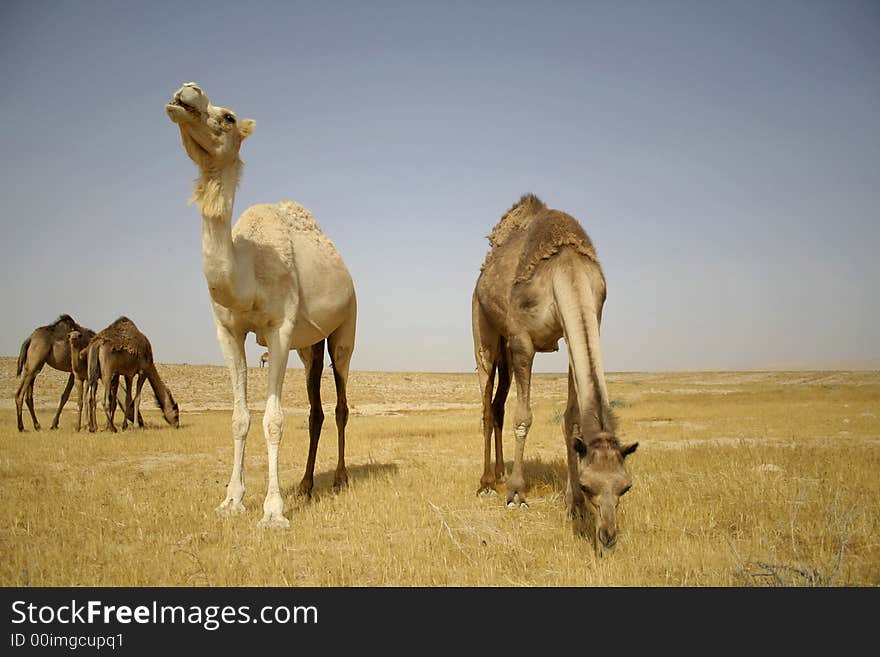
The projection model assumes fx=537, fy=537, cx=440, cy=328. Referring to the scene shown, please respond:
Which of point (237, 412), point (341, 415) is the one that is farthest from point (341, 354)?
point (237, 412)

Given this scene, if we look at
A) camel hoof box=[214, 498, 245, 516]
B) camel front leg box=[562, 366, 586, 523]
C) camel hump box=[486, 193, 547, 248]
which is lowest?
camel hoof box=[214, 498, 245, 516]

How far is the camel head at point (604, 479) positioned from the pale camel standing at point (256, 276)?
127 inches

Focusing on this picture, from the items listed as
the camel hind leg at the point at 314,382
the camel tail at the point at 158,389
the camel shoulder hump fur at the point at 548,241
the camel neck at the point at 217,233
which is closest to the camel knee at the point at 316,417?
the camel hind leg at the point at 314,382

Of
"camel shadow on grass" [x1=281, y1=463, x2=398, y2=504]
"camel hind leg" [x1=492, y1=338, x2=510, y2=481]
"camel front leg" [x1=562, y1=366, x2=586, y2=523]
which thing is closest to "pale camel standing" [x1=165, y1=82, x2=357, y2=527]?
"camel shadow on grass" [x1=281, y1=463, x2=398, y2=504]

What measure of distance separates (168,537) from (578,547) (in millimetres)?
3843

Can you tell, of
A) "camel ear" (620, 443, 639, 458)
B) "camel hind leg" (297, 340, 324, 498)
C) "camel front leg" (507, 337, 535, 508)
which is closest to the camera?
"camel ear" (620, 443, 639, 458)

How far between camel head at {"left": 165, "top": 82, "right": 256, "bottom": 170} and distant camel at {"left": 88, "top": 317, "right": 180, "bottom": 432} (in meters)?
12.5

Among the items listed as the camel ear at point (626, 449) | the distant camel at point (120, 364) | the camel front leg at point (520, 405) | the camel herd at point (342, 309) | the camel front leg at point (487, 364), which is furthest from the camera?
the distant camel at point (120, 364)

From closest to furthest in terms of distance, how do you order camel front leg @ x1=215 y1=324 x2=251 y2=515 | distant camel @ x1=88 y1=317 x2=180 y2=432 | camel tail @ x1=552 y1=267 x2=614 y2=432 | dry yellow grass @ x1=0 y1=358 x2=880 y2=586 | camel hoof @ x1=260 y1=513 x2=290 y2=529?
dry yellow grass @ x1=0 y1=358 x2=880 y2=586 < camel tail @ x1=552 y1=267 x2=614 y2=432 < camel hoof @ x1=260 y1=513 x2=290 y2=529 < camel front leg @ x1=215 y1=324 x2=251 y2=515 < distant camel @ x1=88 y1=317 x2=180 y2=432

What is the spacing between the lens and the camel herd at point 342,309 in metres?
4.76

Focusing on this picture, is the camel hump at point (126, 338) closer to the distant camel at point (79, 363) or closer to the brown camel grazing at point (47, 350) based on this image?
the distant camel at point (79, 363)

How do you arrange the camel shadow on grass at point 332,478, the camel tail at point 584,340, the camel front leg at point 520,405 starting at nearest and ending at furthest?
the camel tail at point 584,340 → the camel front leg at point 520,405 → the camel shadow on grass at point 332,478

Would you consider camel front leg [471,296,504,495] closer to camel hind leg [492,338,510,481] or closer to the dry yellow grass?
camel hind leg [492,338,510,481]

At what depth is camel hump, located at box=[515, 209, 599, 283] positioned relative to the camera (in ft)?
20.2
